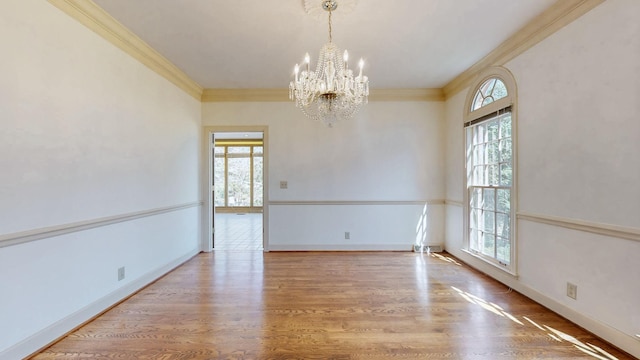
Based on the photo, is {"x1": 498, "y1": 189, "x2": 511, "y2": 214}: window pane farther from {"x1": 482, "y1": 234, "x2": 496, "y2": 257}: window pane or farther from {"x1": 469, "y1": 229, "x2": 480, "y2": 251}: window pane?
{"x1": 469, "y1": 229, "x2": 480, "y2": 251}: window pane

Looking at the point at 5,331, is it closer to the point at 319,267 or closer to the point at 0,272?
the point at 0,272

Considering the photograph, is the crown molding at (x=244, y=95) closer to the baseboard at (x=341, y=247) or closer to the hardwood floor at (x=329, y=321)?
the baseboard at (x=341, y=247)

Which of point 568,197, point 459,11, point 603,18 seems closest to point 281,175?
point 459,11

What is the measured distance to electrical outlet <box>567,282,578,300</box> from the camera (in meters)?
2.26

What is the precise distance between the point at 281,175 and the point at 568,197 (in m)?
3.56

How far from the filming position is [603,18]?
79.4 inches

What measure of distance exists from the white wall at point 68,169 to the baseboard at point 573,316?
406 centimetres

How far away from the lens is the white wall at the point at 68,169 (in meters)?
1.76

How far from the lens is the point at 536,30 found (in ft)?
8.45

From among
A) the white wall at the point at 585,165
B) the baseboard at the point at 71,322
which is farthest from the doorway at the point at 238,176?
the white wall at the point at 585,165

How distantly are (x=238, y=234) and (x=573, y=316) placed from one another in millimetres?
5501

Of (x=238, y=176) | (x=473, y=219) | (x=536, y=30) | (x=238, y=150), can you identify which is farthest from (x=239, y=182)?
(x=536, y=30)

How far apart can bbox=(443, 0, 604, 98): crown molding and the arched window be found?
141 mm

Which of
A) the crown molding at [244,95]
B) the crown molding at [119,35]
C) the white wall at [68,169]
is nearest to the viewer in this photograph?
the white wall at [68,169]
